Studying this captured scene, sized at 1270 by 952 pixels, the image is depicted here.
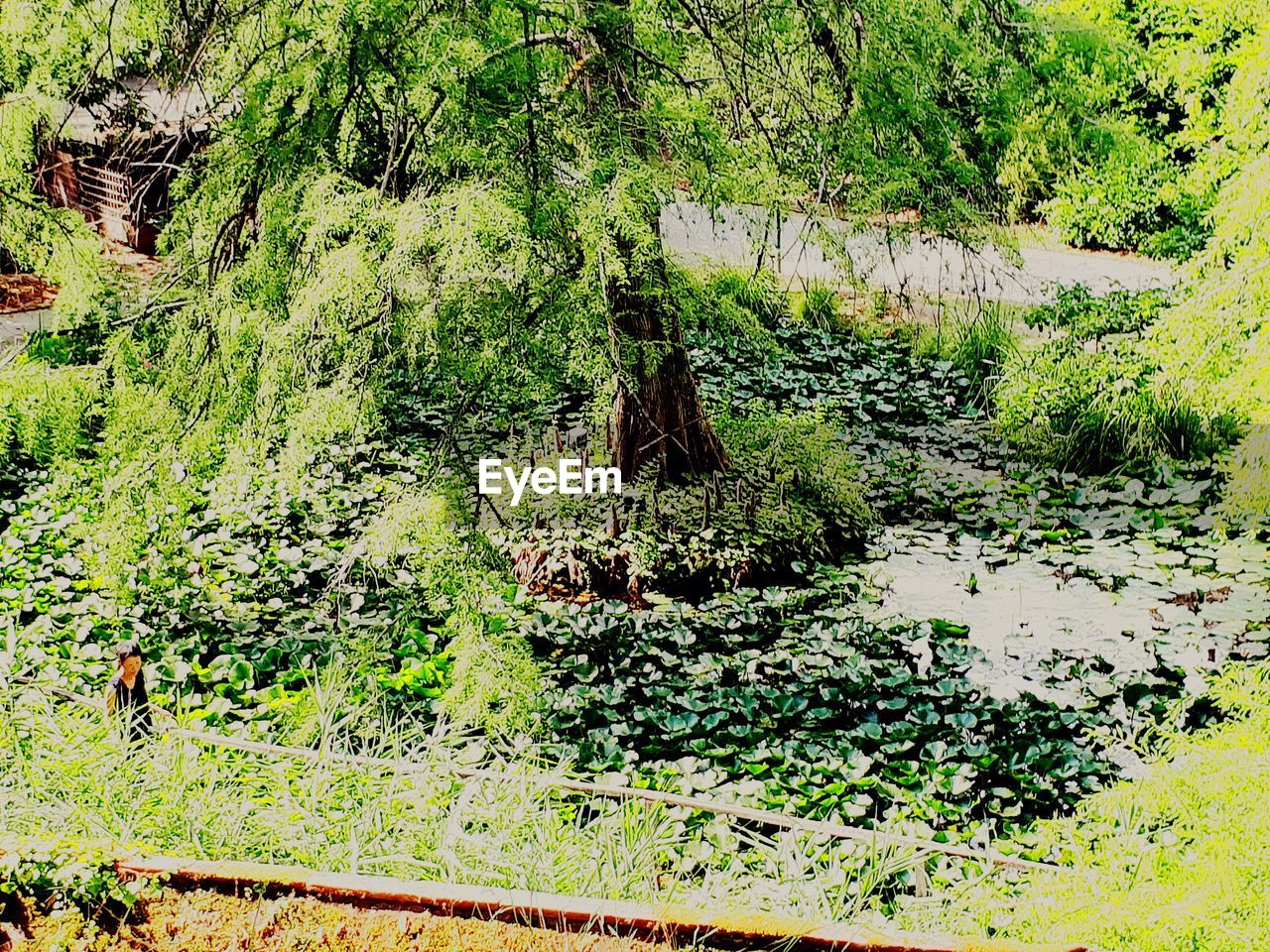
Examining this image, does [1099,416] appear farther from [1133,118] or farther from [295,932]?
[295,932]

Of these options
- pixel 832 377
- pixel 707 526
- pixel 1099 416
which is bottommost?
pixel 707 526

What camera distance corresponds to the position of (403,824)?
3213mm

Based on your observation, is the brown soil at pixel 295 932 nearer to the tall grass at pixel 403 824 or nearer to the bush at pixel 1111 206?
the tall grass at pixel 403 824

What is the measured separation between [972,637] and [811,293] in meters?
4.27

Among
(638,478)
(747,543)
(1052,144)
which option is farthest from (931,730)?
(1052,144)

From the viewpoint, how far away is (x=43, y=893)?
279 centimetres

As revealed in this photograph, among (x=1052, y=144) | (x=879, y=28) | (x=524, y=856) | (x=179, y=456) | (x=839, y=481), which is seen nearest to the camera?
(x=524, y=856)

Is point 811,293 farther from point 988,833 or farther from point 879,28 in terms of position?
point 988,833

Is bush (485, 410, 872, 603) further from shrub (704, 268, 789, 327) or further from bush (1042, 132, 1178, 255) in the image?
bush (1042, 132, 1178, 255)

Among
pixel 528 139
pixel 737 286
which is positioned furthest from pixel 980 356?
pixel 528 139

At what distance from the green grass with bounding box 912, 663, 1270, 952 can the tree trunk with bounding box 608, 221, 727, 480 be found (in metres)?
2.53

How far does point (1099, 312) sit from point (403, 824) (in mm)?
6926

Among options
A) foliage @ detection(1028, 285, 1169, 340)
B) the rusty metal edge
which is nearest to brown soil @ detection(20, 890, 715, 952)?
the rusty metal edge

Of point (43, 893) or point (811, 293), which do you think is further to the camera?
point (811, 293)
